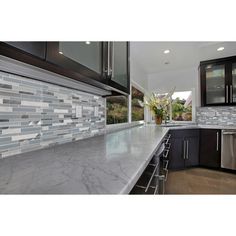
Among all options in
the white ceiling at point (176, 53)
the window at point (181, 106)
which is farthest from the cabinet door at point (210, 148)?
the white ceiling at point (176, 53)

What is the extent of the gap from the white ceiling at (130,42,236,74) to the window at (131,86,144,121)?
24.4 inches

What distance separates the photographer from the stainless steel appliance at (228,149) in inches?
104

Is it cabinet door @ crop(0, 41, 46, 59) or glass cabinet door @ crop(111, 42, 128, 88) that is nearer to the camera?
cabinet door @ crop(0, 41, 46, 59)

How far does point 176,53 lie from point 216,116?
5.56 feet

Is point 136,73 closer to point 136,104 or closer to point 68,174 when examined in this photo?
point 136,104

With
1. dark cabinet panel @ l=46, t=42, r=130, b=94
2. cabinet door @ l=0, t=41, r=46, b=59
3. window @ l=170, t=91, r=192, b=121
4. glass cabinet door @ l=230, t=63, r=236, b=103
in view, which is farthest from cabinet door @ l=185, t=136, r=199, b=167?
cabinet door @ l=0, t=41, r=46, b=59

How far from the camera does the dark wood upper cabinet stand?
112 inches

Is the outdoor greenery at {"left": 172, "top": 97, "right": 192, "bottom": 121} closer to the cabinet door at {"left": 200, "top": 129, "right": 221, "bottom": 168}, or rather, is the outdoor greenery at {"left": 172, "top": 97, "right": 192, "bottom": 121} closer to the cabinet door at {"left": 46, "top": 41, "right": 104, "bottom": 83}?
the cabinet door at {"left": 200, "top": 129, "right": 221, "bottom": 168}

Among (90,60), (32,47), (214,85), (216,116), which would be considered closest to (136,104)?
(214,85)

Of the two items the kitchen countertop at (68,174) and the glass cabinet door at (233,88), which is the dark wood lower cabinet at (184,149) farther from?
the kitchen countertop at (68,174)

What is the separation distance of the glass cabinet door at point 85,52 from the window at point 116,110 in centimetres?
96

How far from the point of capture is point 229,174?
103 inches
